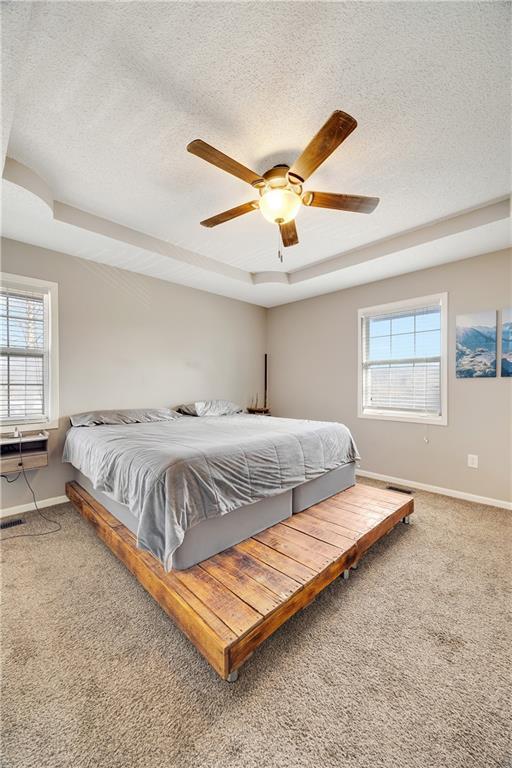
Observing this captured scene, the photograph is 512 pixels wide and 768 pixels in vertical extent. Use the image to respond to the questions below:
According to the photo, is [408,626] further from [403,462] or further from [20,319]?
[20,319]

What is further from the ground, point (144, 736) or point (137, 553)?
point (137, 553)

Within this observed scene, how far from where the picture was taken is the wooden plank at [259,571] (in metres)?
1.63

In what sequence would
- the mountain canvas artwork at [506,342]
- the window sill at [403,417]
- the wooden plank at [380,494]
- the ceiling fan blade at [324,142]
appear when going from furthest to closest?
the window sill at [403,417] → the mountain canvas artwork at [506,342] → the wooden plank at [380,494] → the ceiling fan blade at [324,142]

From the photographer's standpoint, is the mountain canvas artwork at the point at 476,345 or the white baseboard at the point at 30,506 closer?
the white baseboard at the point at 30,506

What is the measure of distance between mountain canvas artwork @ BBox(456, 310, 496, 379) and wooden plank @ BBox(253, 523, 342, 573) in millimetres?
2513

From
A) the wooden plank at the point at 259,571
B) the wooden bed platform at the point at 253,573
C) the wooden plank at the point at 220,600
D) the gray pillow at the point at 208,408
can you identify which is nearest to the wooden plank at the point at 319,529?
the wooden bed platform at the point at 253,573

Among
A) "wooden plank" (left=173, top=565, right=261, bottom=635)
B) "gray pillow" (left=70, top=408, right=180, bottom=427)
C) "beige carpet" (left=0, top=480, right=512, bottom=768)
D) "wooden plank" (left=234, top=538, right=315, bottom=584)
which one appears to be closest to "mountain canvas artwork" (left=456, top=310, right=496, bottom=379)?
"beige carpet" (left=0, top=480, right=512, bottom=768)

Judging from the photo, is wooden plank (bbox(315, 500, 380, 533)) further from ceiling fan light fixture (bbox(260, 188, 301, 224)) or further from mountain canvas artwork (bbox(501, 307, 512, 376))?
ceiling fan light fixture (bbox(260, 188, 301, 224))

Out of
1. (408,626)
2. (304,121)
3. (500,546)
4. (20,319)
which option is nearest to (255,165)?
(304,121)

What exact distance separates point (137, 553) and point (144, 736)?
90 centimetres

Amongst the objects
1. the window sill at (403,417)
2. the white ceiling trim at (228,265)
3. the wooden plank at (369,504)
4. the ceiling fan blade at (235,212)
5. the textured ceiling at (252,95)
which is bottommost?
the wooden plank at (369,504)

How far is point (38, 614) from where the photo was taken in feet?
5.79

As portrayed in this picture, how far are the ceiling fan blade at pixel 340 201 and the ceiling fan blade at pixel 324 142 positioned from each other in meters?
0.19

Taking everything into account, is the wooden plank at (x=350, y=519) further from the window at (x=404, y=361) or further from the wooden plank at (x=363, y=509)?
the window at (x=404, y=361)
